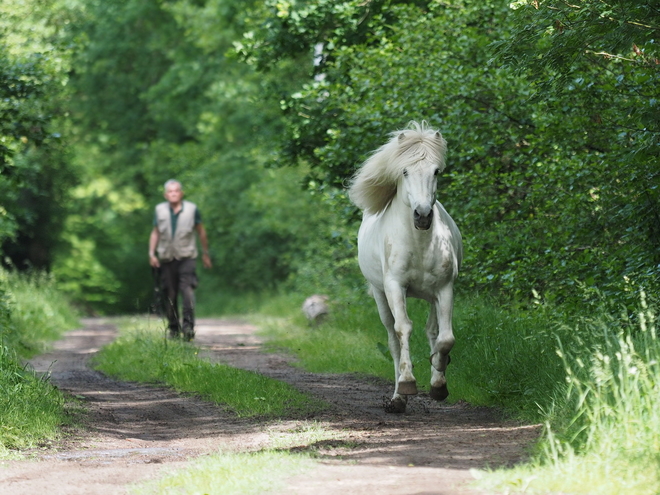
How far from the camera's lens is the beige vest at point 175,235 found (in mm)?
13734

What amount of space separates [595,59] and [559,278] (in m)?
2.40

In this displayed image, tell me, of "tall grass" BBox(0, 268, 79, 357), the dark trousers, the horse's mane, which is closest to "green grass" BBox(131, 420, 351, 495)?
the horse's mane

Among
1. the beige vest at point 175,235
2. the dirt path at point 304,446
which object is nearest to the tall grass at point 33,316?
the beige vest at point 175,235

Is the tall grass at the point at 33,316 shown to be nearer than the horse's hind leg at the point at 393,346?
No

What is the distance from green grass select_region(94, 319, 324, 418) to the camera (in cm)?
800

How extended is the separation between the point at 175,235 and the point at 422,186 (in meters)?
6.93

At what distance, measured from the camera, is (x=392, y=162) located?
789 centimetres

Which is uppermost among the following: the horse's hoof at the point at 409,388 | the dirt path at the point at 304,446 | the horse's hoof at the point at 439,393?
the horse's hoof at the point at 409,388

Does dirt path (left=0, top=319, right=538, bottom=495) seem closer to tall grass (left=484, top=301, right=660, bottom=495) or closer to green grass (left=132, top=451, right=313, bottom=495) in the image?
green grass (left=132, top=451, right=313, bottom=495)

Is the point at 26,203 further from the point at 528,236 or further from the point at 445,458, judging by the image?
the point at 445,458

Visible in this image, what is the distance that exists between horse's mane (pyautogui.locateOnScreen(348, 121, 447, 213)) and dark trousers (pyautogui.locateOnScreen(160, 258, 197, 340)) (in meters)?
5.62

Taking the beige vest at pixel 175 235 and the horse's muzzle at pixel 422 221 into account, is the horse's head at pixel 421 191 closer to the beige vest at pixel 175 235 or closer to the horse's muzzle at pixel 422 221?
the horse's muzzle at pixel 422 221

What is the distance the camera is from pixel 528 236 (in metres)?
10.3

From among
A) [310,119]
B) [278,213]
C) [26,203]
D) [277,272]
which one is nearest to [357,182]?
[310,119]
